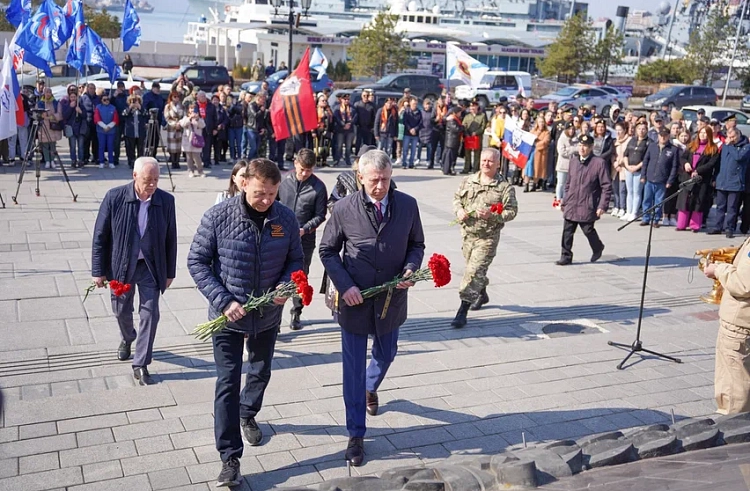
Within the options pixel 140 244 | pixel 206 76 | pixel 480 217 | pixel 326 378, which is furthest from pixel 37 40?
pixel 206 76

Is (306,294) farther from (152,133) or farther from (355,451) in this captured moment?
(152,133)

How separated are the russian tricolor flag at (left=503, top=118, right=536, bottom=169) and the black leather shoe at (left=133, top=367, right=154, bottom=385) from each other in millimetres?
11727

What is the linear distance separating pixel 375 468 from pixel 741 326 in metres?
2.74

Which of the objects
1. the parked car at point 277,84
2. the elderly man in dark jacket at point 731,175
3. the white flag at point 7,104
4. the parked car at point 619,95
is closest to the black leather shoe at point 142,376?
the white flag at point 7,104

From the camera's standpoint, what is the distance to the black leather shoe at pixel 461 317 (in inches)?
344

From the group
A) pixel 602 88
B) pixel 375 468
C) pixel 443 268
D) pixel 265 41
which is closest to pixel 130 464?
pixel 375 468

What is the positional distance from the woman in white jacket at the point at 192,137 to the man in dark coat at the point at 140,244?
10936 millimetres

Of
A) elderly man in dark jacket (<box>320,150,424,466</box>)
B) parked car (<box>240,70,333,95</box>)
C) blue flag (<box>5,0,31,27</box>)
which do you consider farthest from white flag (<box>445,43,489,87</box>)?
elderly man in dark jacket (<box>320,150,424,466</box>)

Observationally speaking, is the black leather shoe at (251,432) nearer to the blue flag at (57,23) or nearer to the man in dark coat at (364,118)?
the blue flag at (57,23)

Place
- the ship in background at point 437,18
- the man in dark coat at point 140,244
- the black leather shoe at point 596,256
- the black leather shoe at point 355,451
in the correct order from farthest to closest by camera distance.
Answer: the ship in background at point 437,18 → the black leather shoe at point 596,256 → the man in dark coat at point 140,244 → the black leather shoe at point 355,451

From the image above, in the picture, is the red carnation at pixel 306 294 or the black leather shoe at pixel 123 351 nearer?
the red carnation at pixel 306 294

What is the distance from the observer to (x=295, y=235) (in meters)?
5.53

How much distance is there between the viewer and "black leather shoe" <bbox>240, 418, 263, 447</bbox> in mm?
5711

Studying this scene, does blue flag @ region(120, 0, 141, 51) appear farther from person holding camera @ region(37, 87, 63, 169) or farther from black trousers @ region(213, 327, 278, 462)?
black trousers @ region(213, 327, 278, 462)
